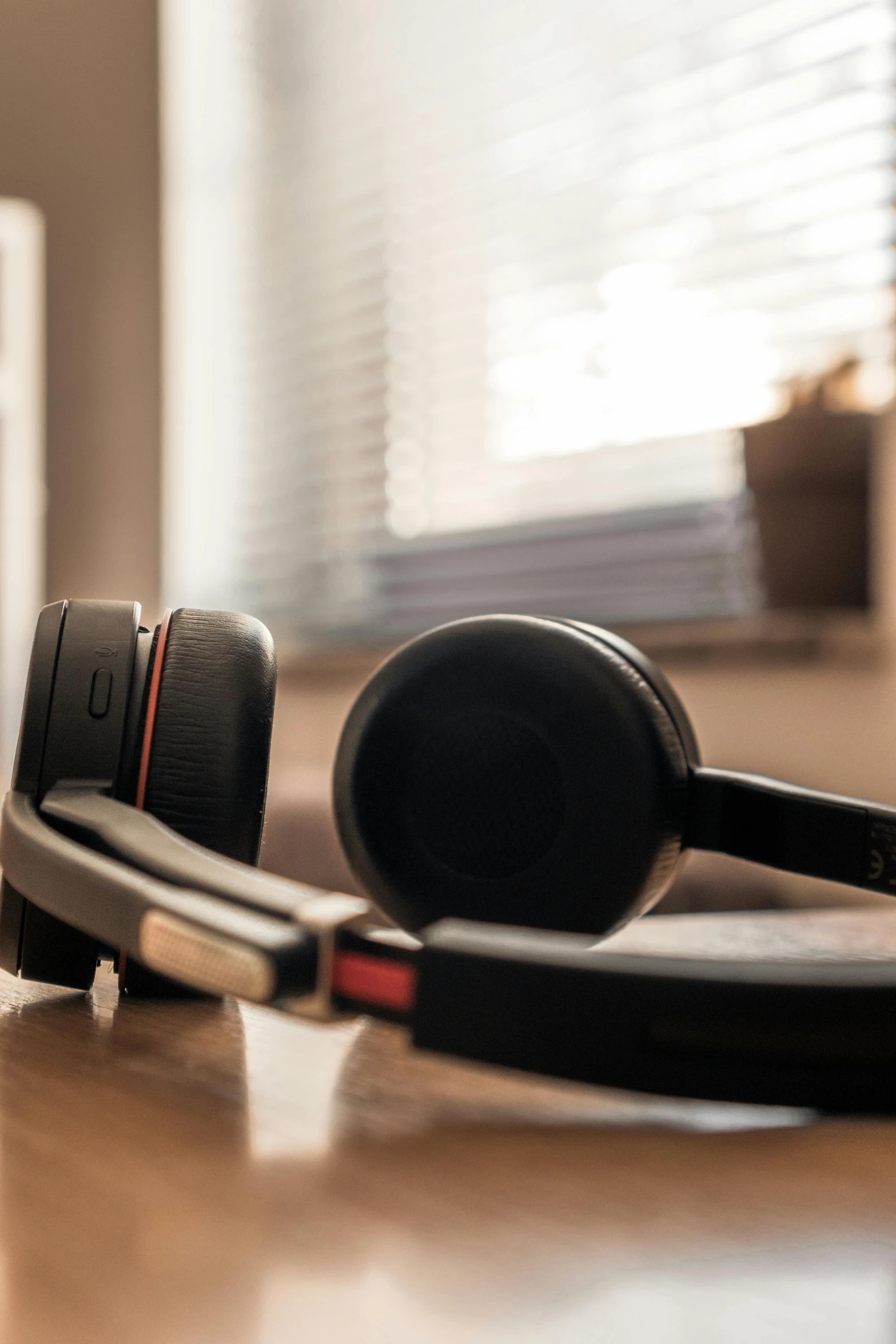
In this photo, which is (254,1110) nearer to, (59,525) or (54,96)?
(59,525)

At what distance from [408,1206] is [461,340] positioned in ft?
6.21

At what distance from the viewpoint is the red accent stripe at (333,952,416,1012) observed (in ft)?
1.07

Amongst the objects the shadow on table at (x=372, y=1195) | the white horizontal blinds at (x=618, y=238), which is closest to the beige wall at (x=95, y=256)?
the white horizontal blinds at (x=618, y=238)

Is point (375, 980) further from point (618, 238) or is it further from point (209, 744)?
point (618, 238)

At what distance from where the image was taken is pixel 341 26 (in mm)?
2295

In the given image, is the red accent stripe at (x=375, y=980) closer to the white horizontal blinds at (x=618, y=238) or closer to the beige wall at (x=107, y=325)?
the white horizontal blinds at (x=618, y=238)

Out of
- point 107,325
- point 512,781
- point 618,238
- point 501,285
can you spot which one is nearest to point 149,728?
point 512,781

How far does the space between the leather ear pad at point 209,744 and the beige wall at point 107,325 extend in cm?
229

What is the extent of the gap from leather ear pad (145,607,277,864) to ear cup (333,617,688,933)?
0.04 m

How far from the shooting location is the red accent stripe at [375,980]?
1.07ft

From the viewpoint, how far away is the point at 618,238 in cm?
174

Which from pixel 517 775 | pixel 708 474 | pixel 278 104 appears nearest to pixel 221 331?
pixel 278 104

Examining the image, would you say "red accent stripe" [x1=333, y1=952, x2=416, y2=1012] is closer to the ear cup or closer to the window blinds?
the ear cup

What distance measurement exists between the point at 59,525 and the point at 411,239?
1050 millimetres
